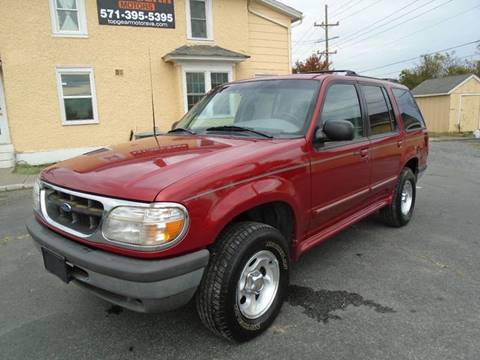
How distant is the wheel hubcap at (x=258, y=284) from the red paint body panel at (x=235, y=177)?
0.40 metres

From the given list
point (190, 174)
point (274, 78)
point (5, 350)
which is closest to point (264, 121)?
point (274, 78)

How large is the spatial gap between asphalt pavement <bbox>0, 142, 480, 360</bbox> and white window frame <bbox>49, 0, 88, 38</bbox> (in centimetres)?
851

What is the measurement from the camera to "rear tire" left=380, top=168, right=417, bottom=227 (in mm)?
4891

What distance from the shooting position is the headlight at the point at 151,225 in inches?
84.5

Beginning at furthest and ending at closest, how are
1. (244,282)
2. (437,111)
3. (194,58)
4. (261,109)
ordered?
(437,111) → (194,58) → (261,109) → (244,282)

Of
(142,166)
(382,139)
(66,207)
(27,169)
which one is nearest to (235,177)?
(142,166)

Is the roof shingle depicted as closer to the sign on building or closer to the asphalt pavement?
the sign on building

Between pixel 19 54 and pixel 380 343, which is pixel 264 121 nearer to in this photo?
pixel 380 343

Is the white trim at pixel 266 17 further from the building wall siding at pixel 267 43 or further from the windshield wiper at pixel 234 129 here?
the windshield wiper at pixel 234 129

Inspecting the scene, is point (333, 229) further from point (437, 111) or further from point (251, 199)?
point (437, 111)

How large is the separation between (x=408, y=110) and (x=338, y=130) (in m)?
2.62

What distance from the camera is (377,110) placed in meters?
4.33

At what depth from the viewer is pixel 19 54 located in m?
10.7

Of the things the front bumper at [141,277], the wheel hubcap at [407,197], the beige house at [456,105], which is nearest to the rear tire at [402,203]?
the wheel hubcap at [407,197]
